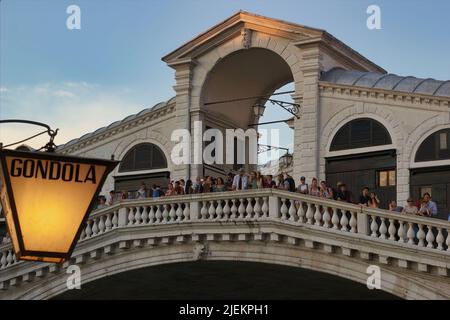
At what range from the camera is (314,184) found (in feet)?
68.6

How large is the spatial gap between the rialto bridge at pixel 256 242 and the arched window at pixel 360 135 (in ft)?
13.6

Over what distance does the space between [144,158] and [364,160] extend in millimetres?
8128

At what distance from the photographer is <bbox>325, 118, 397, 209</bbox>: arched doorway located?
2397 centimetres

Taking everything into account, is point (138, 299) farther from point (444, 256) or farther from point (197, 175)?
point (444, 256)

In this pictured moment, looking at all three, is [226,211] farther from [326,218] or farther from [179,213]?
[326,218]

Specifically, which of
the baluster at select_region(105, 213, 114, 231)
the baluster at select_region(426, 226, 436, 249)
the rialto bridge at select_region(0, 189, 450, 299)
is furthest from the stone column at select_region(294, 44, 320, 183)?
the baluster at select_region(426, 226, 436, 249)

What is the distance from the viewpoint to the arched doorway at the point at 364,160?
2397cm

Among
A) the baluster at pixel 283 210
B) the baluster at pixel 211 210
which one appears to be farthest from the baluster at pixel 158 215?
the baluster at pixel 283 210

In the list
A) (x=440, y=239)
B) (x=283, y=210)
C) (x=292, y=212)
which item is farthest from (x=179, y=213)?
(x=440, y=239)

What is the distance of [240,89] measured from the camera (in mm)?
29188

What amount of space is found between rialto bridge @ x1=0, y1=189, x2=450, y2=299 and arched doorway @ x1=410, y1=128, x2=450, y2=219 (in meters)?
3.53
